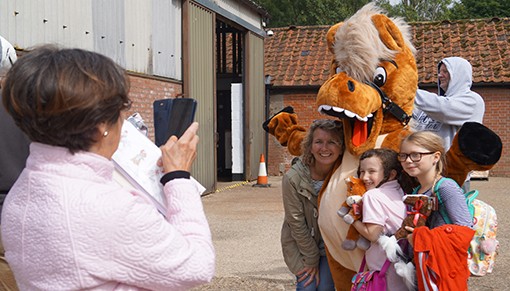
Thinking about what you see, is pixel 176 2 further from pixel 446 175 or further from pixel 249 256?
pixel 446 175

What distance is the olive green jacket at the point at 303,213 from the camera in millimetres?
2857

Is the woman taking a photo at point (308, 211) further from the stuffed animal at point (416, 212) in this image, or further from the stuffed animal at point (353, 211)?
the stuffed animal at point (416, 212)

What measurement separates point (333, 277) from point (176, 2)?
7688mm

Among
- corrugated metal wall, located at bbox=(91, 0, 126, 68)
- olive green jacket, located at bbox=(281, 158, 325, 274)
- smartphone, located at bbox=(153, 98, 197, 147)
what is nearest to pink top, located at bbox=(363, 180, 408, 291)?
olive green jacket, located at bbox=(281, 158, 325, 274)

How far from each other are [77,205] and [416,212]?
1.64 meters

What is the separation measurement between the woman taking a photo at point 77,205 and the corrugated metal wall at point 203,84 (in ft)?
27.1

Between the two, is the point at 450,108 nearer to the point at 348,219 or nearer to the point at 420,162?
the point at 420,162

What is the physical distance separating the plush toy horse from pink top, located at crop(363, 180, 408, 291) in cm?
16

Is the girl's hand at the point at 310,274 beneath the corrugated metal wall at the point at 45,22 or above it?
beneath

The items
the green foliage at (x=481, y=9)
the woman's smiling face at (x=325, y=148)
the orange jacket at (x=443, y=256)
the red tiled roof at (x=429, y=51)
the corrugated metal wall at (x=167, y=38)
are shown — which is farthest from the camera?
the green foliage at (x=481, y=9)

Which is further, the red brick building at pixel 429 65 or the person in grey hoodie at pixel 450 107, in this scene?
the red brick building at pixel 429 65

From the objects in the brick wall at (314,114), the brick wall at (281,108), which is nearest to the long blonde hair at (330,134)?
the brick wall at (314,114)

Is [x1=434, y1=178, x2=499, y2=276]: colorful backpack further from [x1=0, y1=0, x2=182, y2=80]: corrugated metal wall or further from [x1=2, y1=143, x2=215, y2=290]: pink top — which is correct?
[x1=0, y1=0, x2=182, y2=80]: corrugated metal wall

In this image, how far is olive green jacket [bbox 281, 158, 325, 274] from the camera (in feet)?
9.37
